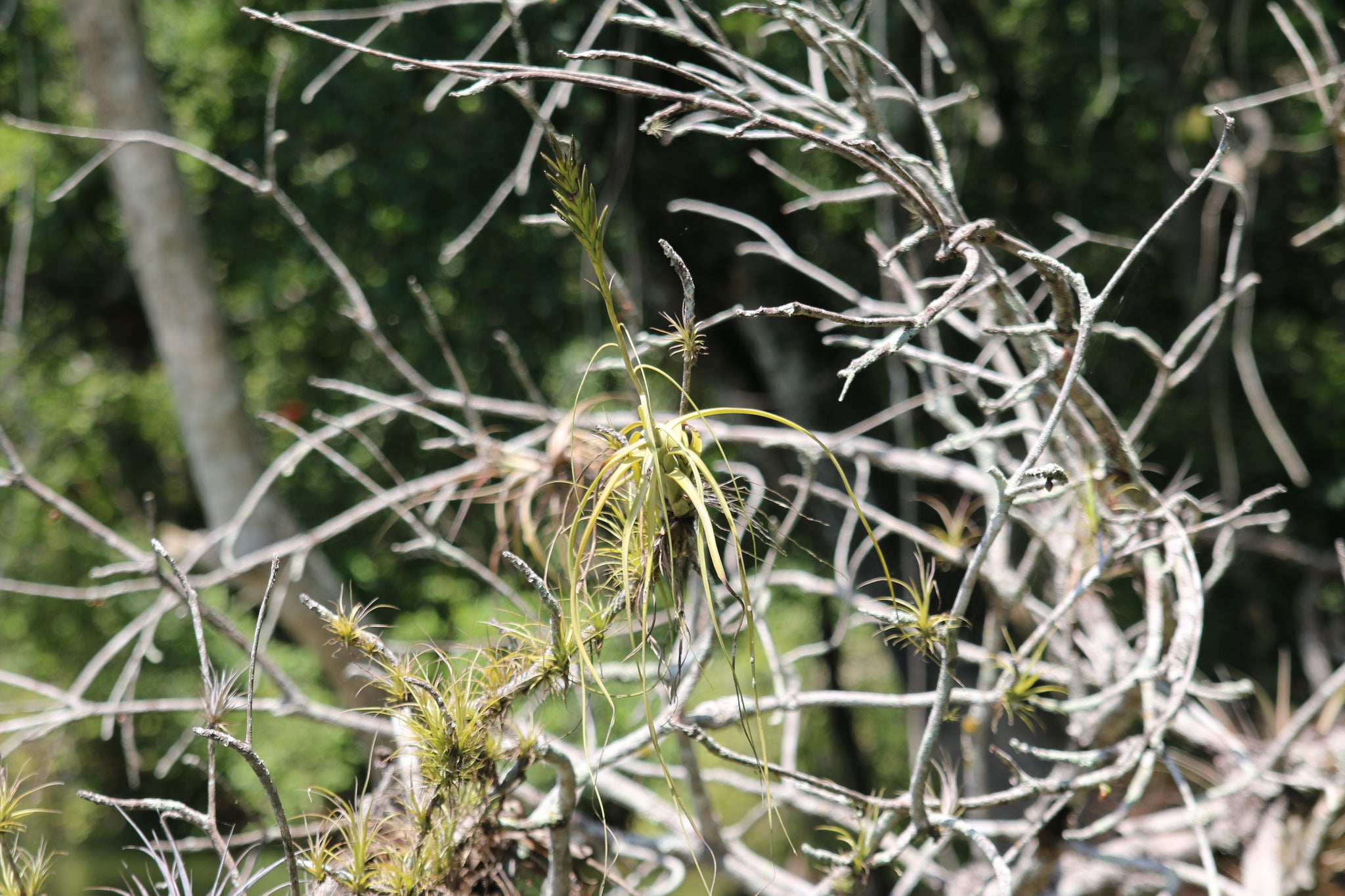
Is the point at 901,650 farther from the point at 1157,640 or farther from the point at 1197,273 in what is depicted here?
the point at 1157,640

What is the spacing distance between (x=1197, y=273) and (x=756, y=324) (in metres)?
1.69

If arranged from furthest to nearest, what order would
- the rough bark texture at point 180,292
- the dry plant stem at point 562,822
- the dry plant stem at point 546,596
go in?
1. the rough bark texture at point 180,292
2. the dry plant stem at point 562,822
3. the dry plant stem at point 546,596

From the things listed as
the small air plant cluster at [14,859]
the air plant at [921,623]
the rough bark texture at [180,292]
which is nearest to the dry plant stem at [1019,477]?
the air plant at [921,623]

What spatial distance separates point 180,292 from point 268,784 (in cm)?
297

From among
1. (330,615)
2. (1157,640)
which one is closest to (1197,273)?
(1157,640)

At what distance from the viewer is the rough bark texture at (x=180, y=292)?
320 centimetres

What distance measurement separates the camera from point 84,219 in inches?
181

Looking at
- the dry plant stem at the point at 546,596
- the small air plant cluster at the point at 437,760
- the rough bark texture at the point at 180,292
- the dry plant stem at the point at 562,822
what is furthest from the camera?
the rough bark texture at the point at 180,292

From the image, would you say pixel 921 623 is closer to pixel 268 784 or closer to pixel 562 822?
pixel 562 822

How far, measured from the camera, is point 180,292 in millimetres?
3352

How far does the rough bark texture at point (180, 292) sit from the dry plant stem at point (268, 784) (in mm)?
2377

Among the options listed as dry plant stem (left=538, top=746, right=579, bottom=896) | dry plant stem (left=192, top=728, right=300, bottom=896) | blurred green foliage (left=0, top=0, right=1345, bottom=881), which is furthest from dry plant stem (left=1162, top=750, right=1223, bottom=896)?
blurred green foliage (left=0, top=0, right=1345, bottom=881)

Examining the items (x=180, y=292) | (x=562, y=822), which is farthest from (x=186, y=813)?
(x=180, y=292)

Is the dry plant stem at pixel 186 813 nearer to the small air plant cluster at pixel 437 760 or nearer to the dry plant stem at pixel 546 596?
the small air plant cluster at pixel 437 760
